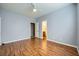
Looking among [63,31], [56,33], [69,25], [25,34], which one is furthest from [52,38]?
[25,34]

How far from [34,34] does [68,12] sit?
4.37 metres

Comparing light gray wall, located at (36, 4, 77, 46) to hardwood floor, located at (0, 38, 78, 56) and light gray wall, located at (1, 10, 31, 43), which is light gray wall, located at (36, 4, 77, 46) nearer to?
hardwood floor, located at (0, 38, 78, 56)

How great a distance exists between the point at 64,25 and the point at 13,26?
3.09 metres

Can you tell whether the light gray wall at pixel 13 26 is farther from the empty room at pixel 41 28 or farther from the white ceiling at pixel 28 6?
the white ceiling at pixel 28 6

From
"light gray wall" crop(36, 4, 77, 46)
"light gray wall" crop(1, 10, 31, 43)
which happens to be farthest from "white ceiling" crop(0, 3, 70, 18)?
"light gray wall" crop(1, 10, 31, 43)

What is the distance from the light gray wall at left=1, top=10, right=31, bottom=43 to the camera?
5.15 m

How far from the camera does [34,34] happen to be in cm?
835

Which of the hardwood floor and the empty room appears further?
the empty room

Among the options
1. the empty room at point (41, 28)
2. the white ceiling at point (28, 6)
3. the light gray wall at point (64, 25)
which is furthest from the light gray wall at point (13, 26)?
the light gray wall at point (64, 25)

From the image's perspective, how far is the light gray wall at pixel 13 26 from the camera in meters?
5.15

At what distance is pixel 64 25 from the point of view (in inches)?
193

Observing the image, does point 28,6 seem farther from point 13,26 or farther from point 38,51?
point 38,51

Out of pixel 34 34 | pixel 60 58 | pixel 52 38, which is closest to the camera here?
pixel 60 58

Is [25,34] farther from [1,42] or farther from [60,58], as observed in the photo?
[60,58]
